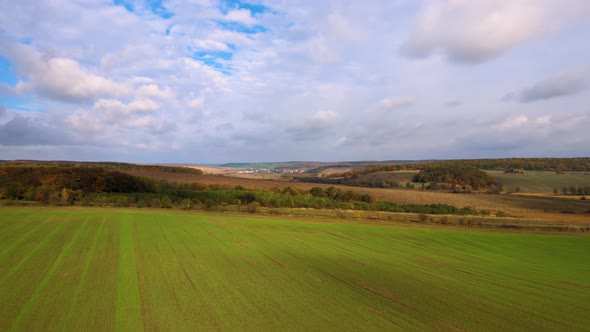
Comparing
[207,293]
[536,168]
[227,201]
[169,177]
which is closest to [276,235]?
Answer: [207,293]

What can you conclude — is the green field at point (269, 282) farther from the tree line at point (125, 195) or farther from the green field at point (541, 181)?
the green field at point (541, 181)

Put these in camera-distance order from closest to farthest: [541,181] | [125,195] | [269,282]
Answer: [269,282], [125,195], [541,181]

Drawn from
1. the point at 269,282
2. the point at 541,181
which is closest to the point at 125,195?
the point at 269,282

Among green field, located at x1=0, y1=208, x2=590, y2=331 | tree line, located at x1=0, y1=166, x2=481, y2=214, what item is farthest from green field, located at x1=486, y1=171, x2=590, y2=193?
green field, located at x1=0, y1=208, x2=590, y2=331

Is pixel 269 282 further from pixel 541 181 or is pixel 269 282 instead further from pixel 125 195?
pixel 541 181

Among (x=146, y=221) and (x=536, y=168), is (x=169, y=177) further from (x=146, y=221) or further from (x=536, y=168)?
(x=536, y=168)

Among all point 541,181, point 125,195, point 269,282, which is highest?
point 125,195

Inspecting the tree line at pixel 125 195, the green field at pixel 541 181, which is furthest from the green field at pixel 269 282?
the green field at pixel 541 181
